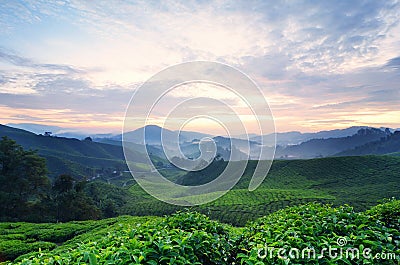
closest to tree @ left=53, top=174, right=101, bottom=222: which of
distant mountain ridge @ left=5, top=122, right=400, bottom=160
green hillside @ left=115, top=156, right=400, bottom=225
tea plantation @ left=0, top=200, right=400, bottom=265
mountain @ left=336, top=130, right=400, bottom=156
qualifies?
green hillside @ left=115, top=156, right=400, bottom=225

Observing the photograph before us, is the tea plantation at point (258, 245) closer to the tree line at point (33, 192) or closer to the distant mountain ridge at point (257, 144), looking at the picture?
the distant mountain ridge at point (257, 144)

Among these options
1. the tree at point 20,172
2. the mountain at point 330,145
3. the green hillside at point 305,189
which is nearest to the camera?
the green hillside at point 305,189

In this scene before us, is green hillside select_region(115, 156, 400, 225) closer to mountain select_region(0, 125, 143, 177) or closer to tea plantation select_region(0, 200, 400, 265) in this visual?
tea plantation select_region(0, 200, 400, 265)

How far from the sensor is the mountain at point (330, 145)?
137 m

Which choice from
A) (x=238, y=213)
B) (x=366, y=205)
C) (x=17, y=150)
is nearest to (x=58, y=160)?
(x=17, y=150)

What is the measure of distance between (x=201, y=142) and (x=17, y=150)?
3061 centimetres

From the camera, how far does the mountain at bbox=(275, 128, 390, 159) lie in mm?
137025

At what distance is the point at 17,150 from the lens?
98.5 feet

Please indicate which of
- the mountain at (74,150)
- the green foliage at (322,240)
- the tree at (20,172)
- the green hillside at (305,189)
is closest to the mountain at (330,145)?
the green hillside at (305,189)

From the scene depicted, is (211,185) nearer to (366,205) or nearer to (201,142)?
(201,142)

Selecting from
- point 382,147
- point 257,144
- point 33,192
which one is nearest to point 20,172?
point 33,192

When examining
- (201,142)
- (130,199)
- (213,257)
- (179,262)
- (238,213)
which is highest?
(201,142)

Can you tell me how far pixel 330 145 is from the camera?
164000mm

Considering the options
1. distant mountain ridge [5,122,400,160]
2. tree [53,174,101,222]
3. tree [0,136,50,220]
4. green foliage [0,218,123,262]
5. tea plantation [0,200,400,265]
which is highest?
distant mountain ridge [5,122,400,160]
